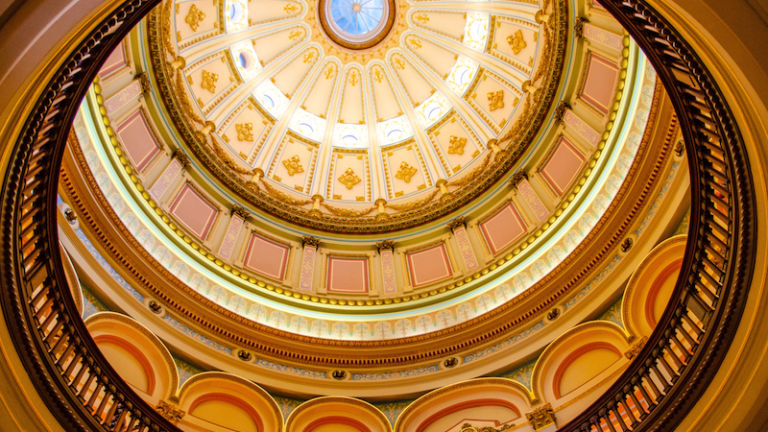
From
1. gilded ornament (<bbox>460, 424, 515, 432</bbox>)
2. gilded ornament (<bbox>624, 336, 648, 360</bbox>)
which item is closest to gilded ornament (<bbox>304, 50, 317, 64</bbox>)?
gilded ornament (<bbox>460, 424, 515, 432</bbox>)

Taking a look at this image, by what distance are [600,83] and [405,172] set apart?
360 inches

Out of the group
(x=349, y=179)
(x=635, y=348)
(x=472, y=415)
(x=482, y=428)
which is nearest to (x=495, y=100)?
(x=349, y=179)

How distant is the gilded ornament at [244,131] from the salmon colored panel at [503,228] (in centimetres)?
1001

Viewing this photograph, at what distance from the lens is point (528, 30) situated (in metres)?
21.4

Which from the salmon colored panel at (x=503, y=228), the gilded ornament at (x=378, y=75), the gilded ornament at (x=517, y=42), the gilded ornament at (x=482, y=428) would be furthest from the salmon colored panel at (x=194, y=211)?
the gilded ornament at (x=517, y=42)

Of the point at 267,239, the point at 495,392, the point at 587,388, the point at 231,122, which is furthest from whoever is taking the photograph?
the point at 231,122

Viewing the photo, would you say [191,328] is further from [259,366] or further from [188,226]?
[188,226]

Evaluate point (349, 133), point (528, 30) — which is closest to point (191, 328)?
point (349, 133)

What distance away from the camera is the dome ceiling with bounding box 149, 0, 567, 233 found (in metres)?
20.5

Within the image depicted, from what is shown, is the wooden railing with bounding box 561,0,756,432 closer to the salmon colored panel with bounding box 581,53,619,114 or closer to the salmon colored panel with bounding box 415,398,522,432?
the salmon colored panel with bounding box 415,398,522,432

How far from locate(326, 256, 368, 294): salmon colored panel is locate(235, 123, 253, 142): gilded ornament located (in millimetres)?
6269

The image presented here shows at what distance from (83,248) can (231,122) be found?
10.7 metres

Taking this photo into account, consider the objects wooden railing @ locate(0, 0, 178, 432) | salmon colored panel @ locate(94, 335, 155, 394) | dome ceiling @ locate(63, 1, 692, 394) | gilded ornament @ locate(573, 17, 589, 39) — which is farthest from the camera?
gilded ornament @ locate(573, 17, 589, 39)

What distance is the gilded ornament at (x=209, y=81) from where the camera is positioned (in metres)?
21.5
